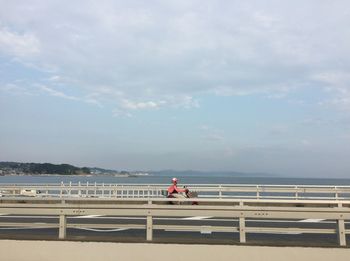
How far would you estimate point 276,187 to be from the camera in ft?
97.5

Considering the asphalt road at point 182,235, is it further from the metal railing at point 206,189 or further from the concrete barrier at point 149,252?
the metal railing at point 206,189

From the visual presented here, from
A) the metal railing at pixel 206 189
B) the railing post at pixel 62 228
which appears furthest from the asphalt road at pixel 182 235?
the metal railing at pixel 206 189

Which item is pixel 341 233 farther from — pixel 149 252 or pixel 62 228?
pixel 62 228

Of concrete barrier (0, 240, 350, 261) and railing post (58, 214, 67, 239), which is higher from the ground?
railing post (58, 214, 67, 239)

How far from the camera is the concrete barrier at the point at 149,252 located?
7.09 metres

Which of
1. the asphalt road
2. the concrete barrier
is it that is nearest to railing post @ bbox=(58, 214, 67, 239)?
the asphalt road

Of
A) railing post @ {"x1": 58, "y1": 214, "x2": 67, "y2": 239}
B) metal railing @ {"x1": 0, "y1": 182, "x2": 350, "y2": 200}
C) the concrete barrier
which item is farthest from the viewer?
metal railing @ {"x1": 0, "y1": 182, "x2": 350, "y2": 200}

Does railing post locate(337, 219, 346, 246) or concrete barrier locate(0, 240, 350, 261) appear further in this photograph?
railing post locate(337, 219, 346, 246)

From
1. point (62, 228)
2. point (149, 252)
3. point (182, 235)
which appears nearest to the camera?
point (149, 252)

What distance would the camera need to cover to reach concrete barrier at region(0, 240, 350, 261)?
7094 millimetres

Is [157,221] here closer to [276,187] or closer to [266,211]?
[266,211]

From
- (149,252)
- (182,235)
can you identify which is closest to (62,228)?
(149,252)

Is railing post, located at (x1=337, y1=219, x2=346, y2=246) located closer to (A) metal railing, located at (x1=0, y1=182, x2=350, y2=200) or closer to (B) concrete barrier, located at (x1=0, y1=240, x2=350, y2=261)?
(B) concrete barrier, located at (x1=0, y1=240, x2=350, y2=261)

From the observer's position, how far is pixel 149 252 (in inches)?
289
